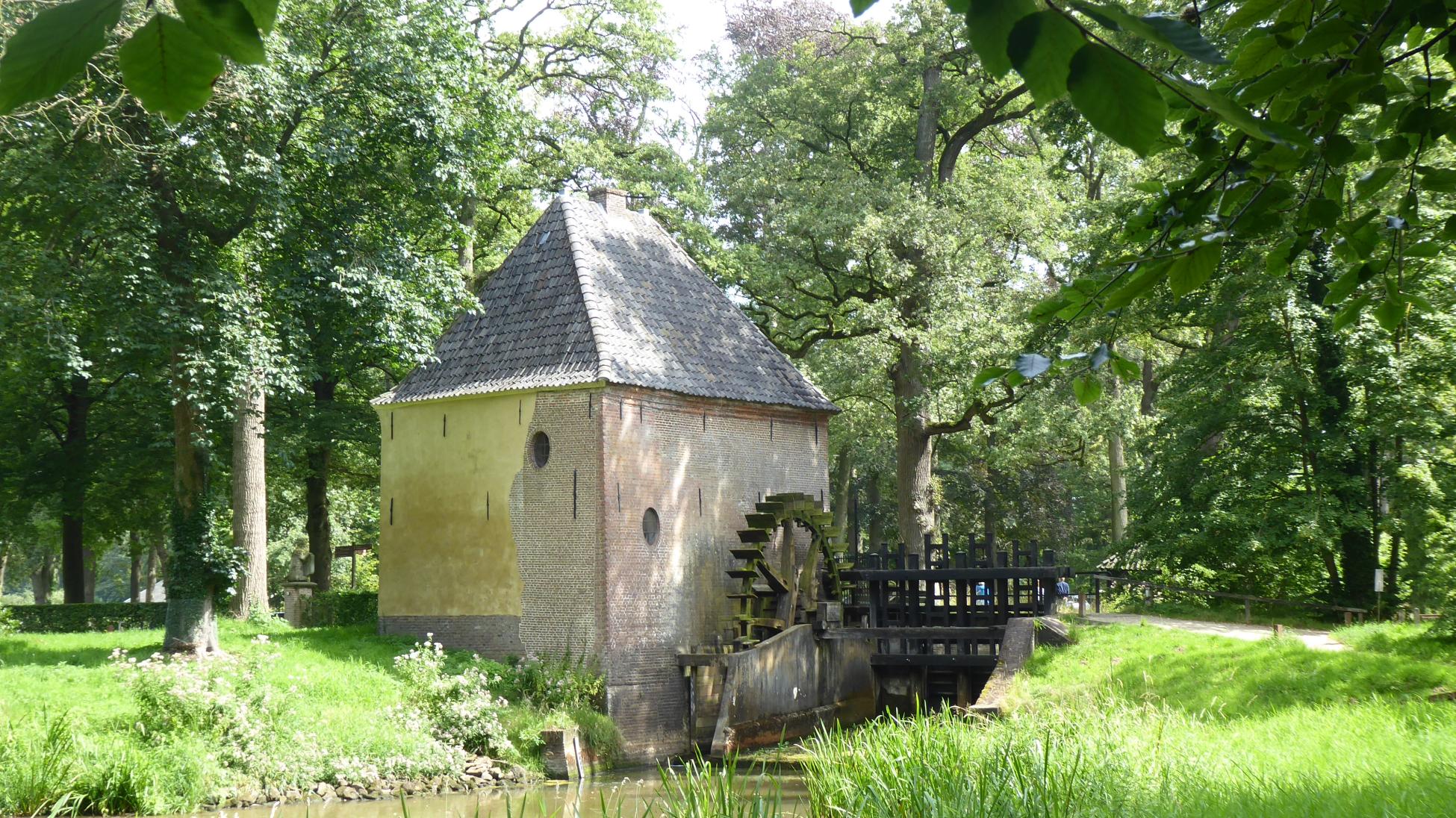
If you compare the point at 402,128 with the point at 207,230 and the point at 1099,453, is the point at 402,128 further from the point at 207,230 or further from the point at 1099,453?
the point at 1099,453

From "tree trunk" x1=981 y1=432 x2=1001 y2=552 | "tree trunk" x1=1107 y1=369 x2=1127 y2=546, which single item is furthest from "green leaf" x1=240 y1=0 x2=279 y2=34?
"tree trunk" x1=981 y1=432 x2=1001 y2=552

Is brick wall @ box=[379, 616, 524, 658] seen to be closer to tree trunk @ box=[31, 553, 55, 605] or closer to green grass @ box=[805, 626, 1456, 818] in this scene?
green grass @ box=[805, 626, 1456, 818]

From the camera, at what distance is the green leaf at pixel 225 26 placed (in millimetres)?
1426

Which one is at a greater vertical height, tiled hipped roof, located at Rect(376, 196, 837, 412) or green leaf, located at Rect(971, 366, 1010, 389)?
tiled hipped roof, located at Rect(376, 196, 837, 412)

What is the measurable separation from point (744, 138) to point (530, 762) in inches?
659

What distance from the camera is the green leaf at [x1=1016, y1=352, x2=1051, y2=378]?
2217mm

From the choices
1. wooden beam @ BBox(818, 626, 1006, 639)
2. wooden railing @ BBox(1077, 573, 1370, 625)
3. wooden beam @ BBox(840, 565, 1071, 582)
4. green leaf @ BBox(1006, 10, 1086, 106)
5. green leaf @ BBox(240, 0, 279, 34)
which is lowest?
wooden beam @ BBox(818, 626, 1006, 639)

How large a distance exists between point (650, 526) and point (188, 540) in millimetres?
5604

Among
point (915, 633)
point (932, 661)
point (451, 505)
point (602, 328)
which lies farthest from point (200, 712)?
point (932, 661)

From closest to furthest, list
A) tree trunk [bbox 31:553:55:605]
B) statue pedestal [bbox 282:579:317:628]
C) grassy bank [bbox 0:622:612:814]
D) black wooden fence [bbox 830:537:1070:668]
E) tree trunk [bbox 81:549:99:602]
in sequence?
grassy bank [bbox 0:622:612:814] < black wooden fence [bbox 830:537:1070:668] < statue pedestal [bbox 282:579:317:628] < tree trunk [bbox 81:549:99:602] < tree trunk [bbox 31:553:55:605]

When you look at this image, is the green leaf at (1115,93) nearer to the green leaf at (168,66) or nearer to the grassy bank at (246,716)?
the green leaf at (168,66)

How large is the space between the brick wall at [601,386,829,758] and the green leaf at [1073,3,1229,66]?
48.3 ft

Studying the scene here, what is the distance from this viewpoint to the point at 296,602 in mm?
20297

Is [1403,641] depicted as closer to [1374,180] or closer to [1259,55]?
[1374,180]
